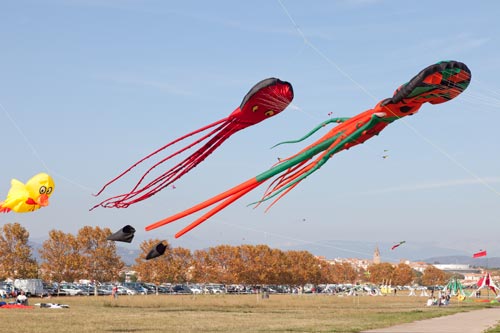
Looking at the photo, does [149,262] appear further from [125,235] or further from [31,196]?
[125,235]

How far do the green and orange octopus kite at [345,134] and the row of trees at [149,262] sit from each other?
6561 cm

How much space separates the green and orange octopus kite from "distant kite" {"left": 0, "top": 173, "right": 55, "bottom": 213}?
32.8ft

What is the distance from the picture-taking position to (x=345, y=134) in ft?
38.6

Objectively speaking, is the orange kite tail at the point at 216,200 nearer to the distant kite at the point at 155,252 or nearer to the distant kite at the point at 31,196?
the distant kite at the point at 155,252

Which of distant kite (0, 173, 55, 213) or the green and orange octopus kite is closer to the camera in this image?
the green and orange octopus kite

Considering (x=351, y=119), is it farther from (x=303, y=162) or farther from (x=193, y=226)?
(x=193, y=226)

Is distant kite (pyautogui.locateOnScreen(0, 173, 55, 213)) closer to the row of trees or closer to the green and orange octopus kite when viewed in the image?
the green and orange octopus kite

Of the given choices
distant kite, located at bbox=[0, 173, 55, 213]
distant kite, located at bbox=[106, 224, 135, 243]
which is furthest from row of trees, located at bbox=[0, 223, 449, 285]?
distant kite, located at bbox=[106, 224, 135, 243]

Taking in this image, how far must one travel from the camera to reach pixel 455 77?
34.1 ft

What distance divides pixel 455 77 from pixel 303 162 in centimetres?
291

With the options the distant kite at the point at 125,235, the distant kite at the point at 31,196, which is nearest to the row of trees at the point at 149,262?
the distant kite at the point at 31,196

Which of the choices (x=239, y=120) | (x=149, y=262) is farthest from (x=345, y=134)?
(x=149, y=262)

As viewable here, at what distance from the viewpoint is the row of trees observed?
73.7m

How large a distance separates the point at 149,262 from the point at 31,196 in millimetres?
73699
